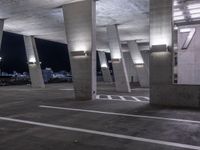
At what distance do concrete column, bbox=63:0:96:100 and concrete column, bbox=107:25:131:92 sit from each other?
7.51 m

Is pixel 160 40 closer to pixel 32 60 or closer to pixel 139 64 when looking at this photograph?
pixel 139 64

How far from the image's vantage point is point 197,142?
612 cm

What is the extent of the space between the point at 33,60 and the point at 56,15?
1193 cm

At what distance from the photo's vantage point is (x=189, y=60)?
23422mm

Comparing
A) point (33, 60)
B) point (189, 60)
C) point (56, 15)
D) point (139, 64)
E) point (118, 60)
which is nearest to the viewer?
point (56, 15)

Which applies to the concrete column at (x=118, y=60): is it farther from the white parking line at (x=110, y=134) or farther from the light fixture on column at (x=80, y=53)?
the white parking line at (x=110, y=134)

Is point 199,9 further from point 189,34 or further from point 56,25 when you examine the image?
point 56,25

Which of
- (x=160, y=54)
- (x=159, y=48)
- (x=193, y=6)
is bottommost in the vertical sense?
(x=160, y=54)

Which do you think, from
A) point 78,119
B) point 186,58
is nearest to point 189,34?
point 186,58

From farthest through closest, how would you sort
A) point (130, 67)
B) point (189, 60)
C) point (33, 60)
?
point (130, 67)
point (33, 60)
point (189, 60)

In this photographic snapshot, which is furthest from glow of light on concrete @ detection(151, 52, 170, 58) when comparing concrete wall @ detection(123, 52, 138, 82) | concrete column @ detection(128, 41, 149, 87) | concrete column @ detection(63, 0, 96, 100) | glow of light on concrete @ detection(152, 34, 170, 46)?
concrete wall @ detection(123, 52, 138, 82)

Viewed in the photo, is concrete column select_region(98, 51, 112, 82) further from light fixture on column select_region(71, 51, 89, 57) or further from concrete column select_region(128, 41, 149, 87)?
light fixture on column select_region(71, 51, 89, 57)

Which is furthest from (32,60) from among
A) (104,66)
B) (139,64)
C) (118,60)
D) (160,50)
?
(160,50)

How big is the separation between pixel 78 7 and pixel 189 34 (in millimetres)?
13016
